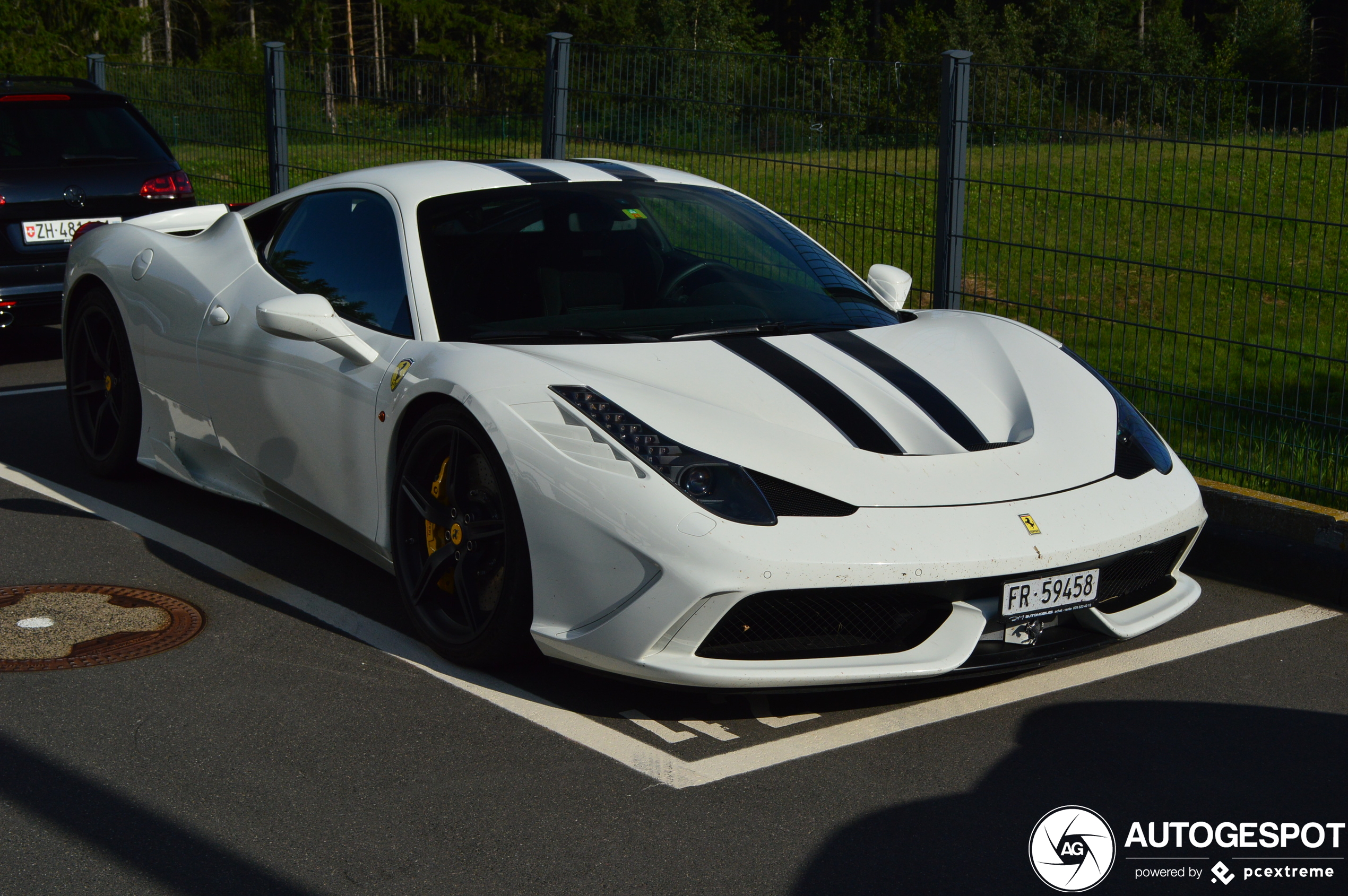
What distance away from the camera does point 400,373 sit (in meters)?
4.18

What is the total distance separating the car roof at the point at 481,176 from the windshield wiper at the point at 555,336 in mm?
649

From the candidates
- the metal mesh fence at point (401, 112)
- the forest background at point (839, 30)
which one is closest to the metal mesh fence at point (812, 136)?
the metal mesh fence at point (401, 112)

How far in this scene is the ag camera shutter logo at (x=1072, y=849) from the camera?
2957 mm

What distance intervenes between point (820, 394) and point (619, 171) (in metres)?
1.56

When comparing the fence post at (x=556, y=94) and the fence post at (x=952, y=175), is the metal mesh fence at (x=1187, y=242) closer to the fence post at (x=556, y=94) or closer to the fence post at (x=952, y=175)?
the fence post at (x=952, y=175)

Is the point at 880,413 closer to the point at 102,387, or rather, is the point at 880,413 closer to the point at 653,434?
the point at 653,434

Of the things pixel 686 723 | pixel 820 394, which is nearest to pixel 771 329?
pixel 820 394

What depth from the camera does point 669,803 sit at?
3242 millimetres

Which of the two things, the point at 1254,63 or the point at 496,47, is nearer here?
the point at 1254,63

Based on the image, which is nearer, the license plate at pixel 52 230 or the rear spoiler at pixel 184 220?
the rear spoiler at pixel 184 220

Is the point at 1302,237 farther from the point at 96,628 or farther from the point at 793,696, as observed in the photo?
the point at 96,628

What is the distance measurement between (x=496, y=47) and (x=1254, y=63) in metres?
33.5

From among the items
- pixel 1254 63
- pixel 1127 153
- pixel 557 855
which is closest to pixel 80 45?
pixel 1127 153

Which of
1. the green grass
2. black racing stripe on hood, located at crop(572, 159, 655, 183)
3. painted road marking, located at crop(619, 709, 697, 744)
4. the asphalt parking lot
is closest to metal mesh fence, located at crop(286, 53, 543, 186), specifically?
the green grass
